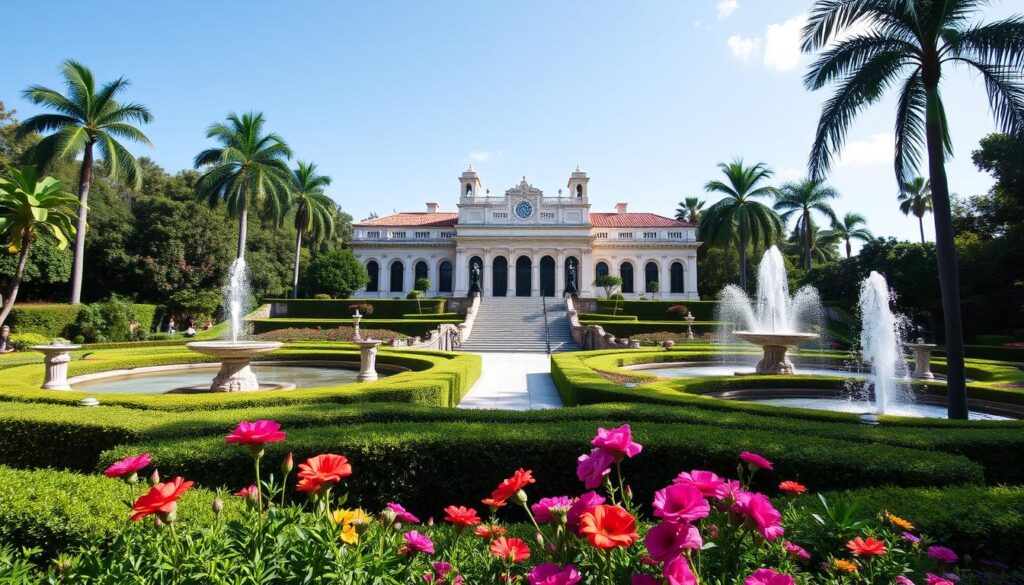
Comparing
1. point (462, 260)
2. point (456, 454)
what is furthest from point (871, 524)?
point (462, 260)

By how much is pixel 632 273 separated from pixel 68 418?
4553cm

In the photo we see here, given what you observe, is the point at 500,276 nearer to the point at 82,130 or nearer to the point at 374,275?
the point at 374,275

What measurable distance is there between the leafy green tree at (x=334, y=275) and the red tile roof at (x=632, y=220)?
886 inches

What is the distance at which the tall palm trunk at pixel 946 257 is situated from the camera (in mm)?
7738

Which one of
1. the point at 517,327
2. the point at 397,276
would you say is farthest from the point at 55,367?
the point at 397,276

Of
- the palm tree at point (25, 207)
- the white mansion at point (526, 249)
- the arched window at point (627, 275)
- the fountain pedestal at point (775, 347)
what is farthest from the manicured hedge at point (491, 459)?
the arched window at point (627, 275)

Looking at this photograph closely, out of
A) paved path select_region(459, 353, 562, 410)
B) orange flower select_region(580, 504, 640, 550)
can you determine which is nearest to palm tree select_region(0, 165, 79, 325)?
paved path select_region(459, 353, 562, 410)

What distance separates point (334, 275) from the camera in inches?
1496

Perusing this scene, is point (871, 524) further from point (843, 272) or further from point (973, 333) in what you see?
point (843, 272)

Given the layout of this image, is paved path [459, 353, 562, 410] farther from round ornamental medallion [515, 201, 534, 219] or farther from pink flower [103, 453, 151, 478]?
round ornamental medallion [515, 201, 534, 219]

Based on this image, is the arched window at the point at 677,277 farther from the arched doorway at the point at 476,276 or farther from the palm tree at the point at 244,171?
the palm tree at the point at 244,171

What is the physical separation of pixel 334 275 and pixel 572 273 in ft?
65.8

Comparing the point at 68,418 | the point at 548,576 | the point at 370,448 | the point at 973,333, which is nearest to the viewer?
the point at 548,576

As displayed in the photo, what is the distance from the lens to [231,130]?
100 feet
